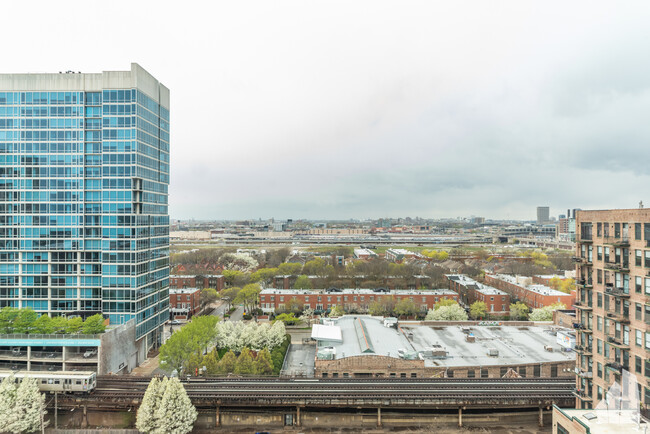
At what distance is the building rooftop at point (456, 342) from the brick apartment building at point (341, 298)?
19.7m

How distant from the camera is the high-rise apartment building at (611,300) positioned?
87.1 feet

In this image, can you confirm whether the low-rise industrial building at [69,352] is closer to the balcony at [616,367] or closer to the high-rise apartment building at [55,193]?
the high-rise apartment building at [55,193]

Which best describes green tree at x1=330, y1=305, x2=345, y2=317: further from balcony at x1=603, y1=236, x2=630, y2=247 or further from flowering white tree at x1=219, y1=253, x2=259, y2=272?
flowering white tree at x1=219, y1=253, x2=259, y2=272

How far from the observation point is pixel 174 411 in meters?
33.0

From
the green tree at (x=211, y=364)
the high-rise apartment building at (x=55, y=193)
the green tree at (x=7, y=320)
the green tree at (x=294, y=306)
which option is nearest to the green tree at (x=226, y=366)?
the green tree at (x=211, y=364)

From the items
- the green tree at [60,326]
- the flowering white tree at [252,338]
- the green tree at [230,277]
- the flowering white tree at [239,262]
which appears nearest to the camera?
the green tree at [60,326]

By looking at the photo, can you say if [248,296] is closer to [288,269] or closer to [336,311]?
[336,311]

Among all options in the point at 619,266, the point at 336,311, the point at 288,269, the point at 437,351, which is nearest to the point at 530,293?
the point at 336,311

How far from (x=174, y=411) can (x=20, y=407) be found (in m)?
14.5

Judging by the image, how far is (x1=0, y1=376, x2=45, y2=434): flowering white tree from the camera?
33.3 meters

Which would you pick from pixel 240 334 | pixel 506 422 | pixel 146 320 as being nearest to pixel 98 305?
pixel 146 320

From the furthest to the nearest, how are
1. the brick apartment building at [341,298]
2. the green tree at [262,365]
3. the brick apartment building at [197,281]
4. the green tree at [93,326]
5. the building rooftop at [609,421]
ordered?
1. the brick apartment building at [197,281]
2. the brick apartment building at [341,298]
3. the green tree at [93,326]
4. the green tree at [262,365]
5. the building rooftop at [609,421]

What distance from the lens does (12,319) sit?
48938 millimetres

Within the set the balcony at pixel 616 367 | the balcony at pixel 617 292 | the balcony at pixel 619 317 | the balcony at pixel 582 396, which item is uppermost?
the balcony at pixel 617 292
